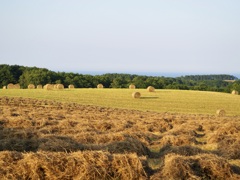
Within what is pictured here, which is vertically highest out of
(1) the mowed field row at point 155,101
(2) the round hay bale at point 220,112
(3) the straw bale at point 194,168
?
(3) the straw bale at point 194,168

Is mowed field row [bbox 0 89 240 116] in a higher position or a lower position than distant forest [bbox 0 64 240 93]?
lower

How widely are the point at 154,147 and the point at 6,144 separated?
210 inches

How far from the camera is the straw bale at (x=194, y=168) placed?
7.71 m

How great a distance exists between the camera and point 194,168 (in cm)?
822

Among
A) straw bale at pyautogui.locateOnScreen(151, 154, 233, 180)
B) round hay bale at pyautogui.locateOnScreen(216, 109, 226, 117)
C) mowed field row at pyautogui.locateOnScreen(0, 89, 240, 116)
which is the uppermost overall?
straw bale at pyautogui.locateOnScreen(151, 154, 233, 180)

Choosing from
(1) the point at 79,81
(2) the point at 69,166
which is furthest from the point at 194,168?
(1) the point at 79,81

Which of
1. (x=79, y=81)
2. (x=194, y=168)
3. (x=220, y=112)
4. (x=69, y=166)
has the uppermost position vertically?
(x=79, y=81)

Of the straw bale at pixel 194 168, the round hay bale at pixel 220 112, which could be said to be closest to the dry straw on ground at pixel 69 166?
the straw bale at pixel 194 168

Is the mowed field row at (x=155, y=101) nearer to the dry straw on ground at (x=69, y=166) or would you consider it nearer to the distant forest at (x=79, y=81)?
the dry straw on ground at (x=69, y=166)

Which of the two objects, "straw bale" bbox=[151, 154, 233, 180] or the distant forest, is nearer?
"straw bale" bbox=[151, 154, 233, 180]

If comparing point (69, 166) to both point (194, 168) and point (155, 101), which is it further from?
point (155, 101)

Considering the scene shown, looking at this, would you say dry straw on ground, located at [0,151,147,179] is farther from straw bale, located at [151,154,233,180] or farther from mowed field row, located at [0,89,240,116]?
mowed field row, located at [0,89,240,116]

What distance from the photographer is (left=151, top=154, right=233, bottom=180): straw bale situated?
7715 millimetres

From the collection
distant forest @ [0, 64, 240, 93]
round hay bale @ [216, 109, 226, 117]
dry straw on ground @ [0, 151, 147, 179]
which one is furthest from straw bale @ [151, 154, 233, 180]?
distant forest @ [0, 64, 240, 93]
